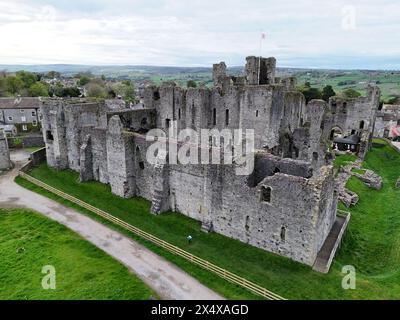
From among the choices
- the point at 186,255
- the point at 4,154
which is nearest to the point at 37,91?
the point at 4,154

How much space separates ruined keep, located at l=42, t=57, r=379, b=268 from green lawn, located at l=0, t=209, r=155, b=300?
273 inches

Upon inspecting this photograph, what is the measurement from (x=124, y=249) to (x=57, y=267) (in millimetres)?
4301

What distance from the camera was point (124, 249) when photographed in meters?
22.2

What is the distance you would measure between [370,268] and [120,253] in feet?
56.0

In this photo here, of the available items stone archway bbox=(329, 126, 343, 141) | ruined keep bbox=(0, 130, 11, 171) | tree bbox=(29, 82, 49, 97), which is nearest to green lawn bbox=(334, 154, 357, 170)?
stone archway bbox=(329, 126, 343, 141)

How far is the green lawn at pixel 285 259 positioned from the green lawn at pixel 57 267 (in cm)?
326

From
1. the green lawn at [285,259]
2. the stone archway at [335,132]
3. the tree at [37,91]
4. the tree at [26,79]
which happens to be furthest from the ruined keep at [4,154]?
the tree at [26,79]

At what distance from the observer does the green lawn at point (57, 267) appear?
18.3m

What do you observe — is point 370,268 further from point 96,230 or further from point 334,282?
point 96,230

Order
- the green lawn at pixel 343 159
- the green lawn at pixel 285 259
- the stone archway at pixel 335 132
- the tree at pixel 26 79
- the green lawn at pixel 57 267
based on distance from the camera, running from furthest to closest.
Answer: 1. the tree at pixel 26 79
2. the stone archway at pixel 335 132
3. the green lawn at pixel 343 159
4. the green lawn at pixel 57 267
5. the green lawn at pixel 285 259

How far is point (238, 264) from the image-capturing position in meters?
20.2

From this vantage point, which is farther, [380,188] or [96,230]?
[380,188]

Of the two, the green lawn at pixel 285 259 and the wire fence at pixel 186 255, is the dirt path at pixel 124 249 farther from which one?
the wire fence at pixel 186 255
